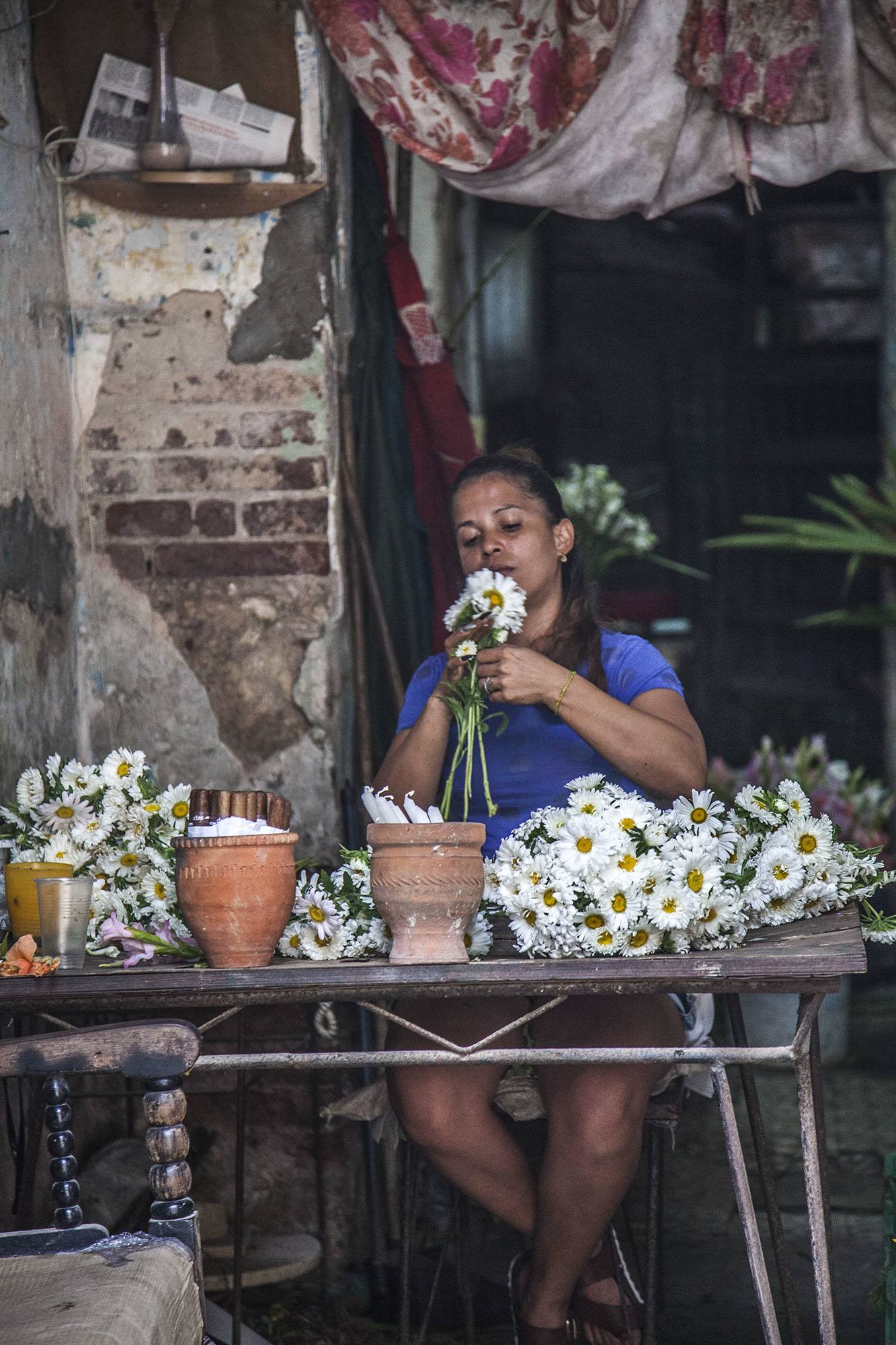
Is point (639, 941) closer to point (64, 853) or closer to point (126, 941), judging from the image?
point (126, 941)

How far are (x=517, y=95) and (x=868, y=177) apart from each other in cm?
443

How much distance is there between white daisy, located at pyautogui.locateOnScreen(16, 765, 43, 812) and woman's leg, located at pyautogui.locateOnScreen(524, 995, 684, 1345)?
1.00 m

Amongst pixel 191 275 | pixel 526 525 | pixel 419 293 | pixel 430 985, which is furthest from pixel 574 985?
pixel 419 293

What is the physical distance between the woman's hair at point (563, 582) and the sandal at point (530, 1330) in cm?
111

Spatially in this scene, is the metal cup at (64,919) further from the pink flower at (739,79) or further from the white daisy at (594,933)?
the pink flower at (739,79)

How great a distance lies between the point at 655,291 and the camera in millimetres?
7121

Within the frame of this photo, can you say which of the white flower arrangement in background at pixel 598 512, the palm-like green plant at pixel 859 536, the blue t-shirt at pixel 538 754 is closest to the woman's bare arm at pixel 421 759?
the blue t-shirt at pixel 538 754

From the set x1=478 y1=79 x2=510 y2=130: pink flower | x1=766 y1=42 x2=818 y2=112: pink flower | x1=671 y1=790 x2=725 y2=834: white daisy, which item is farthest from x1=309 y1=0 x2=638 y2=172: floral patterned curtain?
x1=671 y1=790 x2=725 y2=834: white daisy

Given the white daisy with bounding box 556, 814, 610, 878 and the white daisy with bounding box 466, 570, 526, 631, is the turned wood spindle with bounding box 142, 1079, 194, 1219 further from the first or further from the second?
the white daisy with bounding box 466, 570, 526, 631

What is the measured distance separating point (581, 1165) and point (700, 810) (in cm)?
60

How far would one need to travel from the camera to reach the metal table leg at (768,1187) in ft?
7.18

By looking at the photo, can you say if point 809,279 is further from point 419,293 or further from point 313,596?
point 313,596

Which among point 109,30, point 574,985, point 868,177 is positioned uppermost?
point 868,177

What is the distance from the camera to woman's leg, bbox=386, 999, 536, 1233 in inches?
91.4
